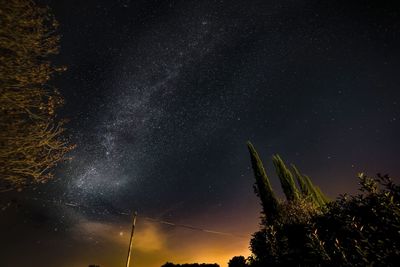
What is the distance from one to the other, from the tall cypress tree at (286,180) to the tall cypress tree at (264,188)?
6.95ft

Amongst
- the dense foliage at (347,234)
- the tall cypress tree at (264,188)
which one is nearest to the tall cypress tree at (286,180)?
the tall cypress tree at (264,188)

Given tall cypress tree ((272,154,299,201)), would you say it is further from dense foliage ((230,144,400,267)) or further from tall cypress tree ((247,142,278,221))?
dense foliage ((230,144,400,267))

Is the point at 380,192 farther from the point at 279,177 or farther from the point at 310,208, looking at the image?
the point at 279,177

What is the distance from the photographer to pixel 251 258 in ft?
60.2

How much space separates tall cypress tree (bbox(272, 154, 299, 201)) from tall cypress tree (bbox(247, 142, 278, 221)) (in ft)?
6.95

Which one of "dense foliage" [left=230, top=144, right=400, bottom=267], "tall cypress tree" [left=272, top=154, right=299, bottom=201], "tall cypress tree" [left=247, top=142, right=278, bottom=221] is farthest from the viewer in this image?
"tall cypress tree" [left=272, top=154, right=299, bottom=201]

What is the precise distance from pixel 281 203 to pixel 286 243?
851 cm

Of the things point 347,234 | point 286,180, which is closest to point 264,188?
point 286,180

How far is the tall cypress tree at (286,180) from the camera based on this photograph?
25.3 metres

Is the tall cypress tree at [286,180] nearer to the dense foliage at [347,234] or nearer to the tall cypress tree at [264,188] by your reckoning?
the tall cypress tree at [264,188]

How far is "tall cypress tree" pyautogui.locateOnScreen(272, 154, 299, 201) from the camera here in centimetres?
2530

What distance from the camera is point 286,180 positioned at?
88.0 ft

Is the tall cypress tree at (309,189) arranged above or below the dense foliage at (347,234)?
above

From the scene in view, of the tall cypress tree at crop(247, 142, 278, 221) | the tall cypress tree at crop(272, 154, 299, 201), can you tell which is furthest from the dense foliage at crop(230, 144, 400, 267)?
the tall cypress tree at crop(272, 154, 299, 201)
